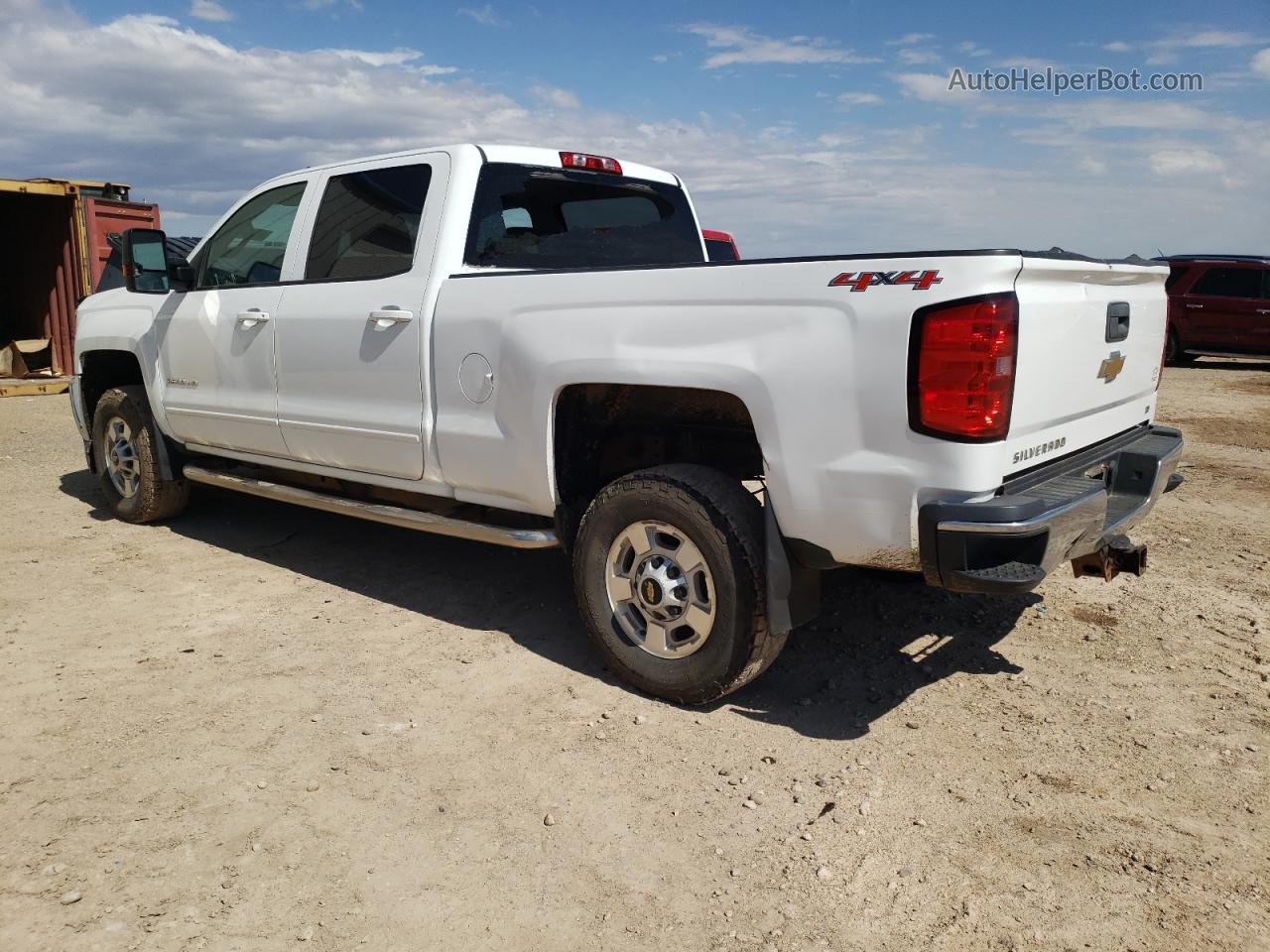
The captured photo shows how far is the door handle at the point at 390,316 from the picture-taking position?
4.30m

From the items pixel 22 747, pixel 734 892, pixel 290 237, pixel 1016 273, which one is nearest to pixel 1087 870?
pixel 734 892

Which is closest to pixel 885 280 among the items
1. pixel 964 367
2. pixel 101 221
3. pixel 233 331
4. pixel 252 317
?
pixel 964 367

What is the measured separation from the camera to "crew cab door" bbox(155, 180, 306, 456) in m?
5.14

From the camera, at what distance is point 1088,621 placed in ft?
15.3

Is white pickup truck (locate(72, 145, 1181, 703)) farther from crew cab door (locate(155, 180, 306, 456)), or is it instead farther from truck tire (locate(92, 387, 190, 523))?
truck tire (locate(92, 387, 190, 523))

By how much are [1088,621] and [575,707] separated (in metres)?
2.44

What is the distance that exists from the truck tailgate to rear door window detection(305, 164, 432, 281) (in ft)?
8.45

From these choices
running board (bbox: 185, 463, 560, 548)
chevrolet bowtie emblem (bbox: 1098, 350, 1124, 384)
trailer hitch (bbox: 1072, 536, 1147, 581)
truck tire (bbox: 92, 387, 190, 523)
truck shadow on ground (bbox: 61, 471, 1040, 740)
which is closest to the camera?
chevrolet bowtie emblem (bbox: 1098, 350, 1124, 384)

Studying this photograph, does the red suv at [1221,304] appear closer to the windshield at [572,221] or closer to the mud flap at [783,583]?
the windshield at [572,221]

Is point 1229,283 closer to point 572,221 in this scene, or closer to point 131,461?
point 572,221

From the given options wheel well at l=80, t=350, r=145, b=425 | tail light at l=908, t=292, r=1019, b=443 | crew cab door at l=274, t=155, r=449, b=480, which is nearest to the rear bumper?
tail light at l=908, t=292, r=1019, b=443

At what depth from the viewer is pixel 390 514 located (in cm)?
462

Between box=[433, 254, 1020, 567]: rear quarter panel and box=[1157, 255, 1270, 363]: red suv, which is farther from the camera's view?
box=[1157, 255, 1270, 363]: red suv

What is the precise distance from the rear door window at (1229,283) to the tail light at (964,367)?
1579 centimetres
